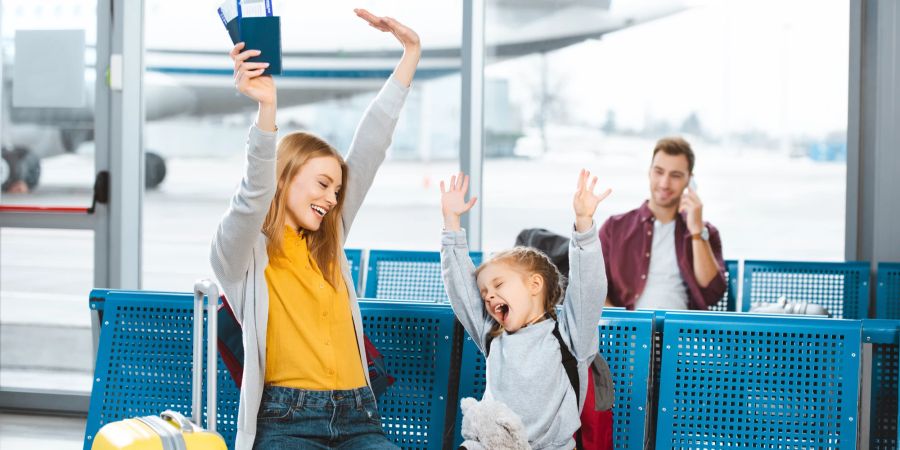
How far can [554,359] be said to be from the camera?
Answer: 109 inches

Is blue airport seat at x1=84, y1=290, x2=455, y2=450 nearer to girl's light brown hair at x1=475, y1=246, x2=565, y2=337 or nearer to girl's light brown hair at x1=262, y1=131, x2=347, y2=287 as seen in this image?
girl's light brown hair at x1=475, y1=246, x2=565, y2=337

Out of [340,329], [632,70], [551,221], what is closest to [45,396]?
[551,221]

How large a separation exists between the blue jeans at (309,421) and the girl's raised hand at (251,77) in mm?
794

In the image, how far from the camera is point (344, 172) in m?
Answer: 2.90

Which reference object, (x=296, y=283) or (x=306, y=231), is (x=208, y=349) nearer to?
(x=296, y=283)

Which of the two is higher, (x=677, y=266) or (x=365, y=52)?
(x=365, y=52)

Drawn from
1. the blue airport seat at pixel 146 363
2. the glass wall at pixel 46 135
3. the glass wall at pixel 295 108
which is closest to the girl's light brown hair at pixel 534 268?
the blue airport seat at pixel 146 363

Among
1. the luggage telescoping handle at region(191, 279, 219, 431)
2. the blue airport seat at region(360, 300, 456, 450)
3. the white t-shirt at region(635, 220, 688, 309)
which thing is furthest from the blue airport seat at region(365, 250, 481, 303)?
the luggage telescoping handle at region(191, 279, 219, 431)

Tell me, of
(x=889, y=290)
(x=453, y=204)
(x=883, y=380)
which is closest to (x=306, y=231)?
(x=453, y=204)

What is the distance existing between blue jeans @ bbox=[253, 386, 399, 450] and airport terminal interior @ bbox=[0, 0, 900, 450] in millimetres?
46

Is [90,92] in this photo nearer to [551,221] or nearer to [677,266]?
[551,221]

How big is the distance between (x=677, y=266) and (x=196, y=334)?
2.58 meters

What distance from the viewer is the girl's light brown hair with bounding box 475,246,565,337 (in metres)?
2.87

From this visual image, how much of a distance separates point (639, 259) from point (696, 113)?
233cm
